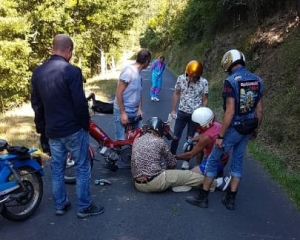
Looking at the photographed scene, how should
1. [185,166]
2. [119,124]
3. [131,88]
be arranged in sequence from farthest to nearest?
[185,166]
[119,124]
[131,88]

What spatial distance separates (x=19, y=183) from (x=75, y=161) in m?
0.72

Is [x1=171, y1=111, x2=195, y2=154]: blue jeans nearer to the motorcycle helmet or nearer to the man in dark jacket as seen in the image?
the motorcycle helmet

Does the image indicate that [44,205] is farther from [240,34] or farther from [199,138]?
[240,34]

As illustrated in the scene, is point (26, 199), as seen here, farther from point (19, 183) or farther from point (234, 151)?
point (234, 151)

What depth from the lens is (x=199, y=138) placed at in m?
5.86

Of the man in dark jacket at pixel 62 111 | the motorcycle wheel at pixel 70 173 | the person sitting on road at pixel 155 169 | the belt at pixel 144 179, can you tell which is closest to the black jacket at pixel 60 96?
the man in dark jacket at pixel 62 111

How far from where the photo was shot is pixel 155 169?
557cm

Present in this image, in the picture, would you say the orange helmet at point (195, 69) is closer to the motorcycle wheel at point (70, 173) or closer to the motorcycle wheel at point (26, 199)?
the motorcycle wheel at point (70, 173)

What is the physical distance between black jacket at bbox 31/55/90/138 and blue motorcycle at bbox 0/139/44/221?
543 mm

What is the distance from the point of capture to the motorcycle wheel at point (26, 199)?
15.2 feet

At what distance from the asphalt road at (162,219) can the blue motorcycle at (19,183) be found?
6.0 inches

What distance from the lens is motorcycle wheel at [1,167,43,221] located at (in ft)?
15.2

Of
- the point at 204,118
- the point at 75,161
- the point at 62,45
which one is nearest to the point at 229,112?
the point at 204,118

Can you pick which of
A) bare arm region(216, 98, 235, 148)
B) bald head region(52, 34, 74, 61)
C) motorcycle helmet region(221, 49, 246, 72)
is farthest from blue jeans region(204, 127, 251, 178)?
bald head region(52, 34, 74, 61)
